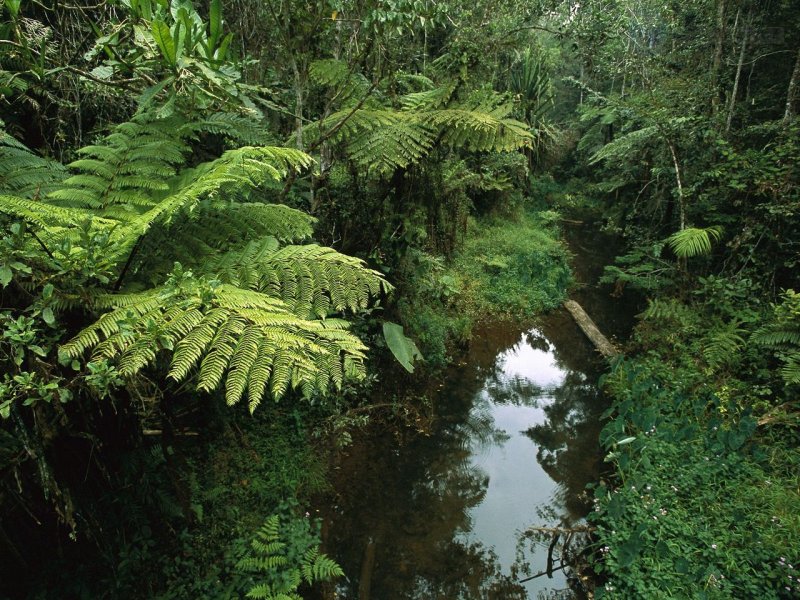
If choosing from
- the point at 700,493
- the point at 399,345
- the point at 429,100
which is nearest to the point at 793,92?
the point at 429,100

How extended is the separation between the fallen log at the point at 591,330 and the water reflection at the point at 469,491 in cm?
49

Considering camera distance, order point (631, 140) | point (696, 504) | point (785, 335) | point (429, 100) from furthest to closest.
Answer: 1. point (631, 140)
2. point (785, 335)
3. point (429, 100)
4. point (696, 504)

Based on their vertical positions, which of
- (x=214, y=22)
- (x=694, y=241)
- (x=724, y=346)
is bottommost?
(x=214, y=22)

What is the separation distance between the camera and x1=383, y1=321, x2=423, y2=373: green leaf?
4305mm

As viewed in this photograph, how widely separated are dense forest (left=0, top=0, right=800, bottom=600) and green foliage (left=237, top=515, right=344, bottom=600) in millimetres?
21

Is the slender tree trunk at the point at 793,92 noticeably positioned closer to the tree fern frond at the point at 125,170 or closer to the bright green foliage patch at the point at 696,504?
the bright green foliage patch at the point at 696,504

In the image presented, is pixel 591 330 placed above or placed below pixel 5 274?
above

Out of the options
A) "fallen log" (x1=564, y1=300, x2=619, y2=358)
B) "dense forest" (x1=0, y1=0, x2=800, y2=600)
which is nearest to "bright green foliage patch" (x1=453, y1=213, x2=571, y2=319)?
"dense forest" (x1=0, y1=0, x2=800, y2=600)

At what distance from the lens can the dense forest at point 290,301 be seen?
1789 millimetres

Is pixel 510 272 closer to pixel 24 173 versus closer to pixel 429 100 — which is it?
pixel 429 100

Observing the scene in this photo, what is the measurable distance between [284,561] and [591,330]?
5.47 metres

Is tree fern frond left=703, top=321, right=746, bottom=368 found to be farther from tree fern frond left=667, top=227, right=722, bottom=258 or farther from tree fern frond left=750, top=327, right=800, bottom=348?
tree fern frond left=667, top=227, right=722, bottom=258

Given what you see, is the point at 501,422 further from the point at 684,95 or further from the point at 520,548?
the point at 684,95

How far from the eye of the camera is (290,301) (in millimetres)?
2131
